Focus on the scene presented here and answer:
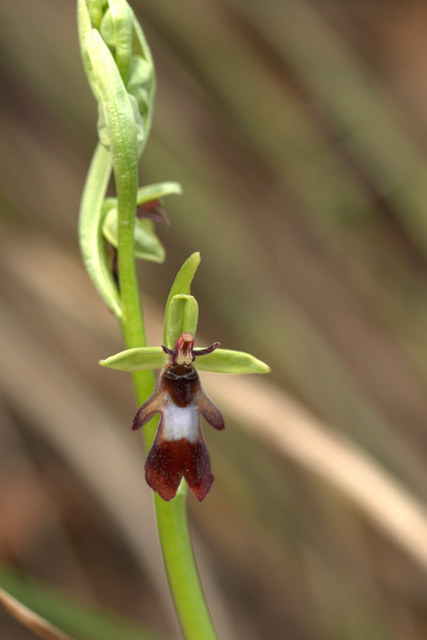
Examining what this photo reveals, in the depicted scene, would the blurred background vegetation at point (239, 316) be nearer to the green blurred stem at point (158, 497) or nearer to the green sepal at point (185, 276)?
the green blurred stem at point (158, 497)

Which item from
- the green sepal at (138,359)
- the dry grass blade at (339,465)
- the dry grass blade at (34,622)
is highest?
the green sepal at (138,359)

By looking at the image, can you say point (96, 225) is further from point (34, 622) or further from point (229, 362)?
point (34, 622)

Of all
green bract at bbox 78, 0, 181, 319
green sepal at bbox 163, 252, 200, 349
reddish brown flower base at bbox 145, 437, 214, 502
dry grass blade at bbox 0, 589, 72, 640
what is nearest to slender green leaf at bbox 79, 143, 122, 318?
green bract at bbox 78, 0, 181, 319

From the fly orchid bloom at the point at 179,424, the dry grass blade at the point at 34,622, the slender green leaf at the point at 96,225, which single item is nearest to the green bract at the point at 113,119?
the slender green leaf at the point at 96,225

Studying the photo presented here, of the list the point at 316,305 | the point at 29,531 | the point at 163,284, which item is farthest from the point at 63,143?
the point at 29,531

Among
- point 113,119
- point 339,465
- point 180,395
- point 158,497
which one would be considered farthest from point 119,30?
point 339,465

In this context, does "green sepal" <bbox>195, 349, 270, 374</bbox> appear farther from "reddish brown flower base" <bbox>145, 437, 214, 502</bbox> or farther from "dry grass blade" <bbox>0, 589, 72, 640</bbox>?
"dry grass blade" <bbox>0, 589, 72, 640</bbox>

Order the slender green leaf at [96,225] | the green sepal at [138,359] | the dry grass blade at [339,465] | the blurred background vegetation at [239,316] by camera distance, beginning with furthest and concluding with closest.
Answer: the blurred background vegetation at [239,316]
the dry grass blade at [339,465]
the slender green leaf at [96,225]
the green sepal at [138,359]
